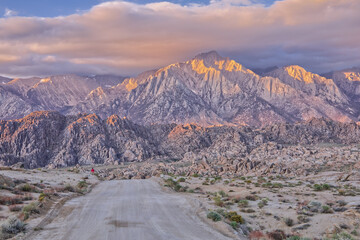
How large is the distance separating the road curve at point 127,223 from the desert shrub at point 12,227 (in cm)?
113

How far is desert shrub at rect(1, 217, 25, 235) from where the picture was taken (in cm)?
1585

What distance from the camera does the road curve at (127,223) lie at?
15.9 meters

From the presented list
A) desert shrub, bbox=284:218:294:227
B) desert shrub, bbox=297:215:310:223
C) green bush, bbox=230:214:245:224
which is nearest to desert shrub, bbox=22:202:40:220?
green bush, bbox=230:214:245:224

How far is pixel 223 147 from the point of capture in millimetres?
185250

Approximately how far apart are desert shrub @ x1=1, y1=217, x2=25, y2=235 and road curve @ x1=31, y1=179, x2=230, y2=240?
3.71ft

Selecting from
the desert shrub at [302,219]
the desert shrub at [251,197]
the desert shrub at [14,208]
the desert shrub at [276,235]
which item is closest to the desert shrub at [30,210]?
the desert shrub at [14,208]

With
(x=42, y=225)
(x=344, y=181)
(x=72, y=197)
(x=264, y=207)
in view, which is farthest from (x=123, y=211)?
(x=344, y=181)

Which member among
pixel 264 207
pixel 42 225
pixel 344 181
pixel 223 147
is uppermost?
pixel 42 225

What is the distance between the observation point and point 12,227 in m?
16.1

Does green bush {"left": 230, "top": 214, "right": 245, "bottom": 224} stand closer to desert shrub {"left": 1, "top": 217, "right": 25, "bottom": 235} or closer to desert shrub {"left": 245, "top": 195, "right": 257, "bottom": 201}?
desert shrub {"left": 245, "top": 195, "right": 257, "bottom": 201}

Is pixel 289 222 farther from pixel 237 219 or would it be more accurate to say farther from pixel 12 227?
pixel 12 227

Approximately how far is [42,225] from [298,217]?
662 inches

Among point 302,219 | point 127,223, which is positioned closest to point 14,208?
point 127,223

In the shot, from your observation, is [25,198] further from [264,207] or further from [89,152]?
[89,152]
